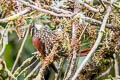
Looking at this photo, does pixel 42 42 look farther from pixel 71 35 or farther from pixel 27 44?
pixel 27 44

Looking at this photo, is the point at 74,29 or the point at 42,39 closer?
the point at 74,29

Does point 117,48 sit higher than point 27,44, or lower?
higher

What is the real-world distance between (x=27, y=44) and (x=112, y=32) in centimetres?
90

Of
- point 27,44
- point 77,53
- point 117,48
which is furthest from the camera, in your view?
point 27,44

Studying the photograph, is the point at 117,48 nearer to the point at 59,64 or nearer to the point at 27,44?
the point at 59,64

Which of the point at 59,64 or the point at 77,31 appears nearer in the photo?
the point at 77,31

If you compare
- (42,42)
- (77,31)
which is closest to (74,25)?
(77,31)

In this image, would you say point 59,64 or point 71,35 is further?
point 59,64

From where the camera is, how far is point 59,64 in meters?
1.31

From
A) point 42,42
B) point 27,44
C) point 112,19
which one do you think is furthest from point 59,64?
point 27,44

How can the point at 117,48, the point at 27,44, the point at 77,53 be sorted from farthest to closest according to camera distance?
the point at 27,44 → the point at 117,48 → the point at 77,53

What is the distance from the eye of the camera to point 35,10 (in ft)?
4.12

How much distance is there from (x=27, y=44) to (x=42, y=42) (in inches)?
33.3

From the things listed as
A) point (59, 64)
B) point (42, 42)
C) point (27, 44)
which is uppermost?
point (42, 42)
